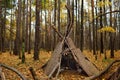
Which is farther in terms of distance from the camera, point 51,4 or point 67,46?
point 51,4

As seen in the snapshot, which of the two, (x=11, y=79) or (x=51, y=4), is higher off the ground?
(x=51, y=4)

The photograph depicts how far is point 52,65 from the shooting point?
11.2 m

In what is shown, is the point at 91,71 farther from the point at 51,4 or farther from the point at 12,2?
the point at 51,4

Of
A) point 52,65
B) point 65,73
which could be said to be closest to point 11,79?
point 52,65

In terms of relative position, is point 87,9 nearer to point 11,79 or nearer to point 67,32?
point 67,32

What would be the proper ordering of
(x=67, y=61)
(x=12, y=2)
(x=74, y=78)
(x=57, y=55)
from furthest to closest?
(x=12, y=2), (x=67, y=61), (x=57, y=55), (x=74, y=78)

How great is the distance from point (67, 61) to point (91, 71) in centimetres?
184

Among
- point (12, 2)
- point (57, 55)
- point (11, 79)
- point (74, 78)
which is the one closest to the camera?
point (11, 79)

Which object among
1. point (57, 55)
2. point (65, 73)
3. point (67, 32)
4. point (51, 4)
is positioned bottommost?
point (65, 73)

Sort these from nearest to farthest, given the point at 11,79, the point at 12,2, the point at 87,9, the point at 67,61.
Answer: the point at 11,79
the point at 67,61
the point at 12,2
the point at 87,9

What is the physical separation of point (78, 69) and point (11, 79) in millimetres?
3952

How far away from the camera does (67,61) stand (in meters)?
12.7

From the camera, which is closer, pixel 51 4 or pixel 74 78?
pixel 74 78

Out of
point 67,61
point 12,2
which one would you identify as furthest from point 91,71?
point 12,2
